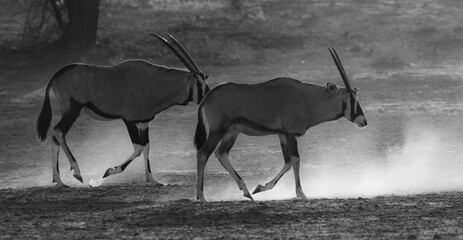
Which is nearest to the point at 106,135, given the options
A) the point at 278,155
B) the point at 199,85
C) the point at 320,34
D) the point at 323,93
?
the point at 278,155

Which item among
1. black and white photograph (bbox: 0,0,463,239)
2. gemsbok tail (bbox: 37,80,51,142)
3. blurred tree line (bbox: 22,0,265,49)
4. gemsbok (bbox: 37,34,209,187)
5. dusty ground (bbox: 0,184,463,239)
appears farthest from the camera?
blurred tree line (bbox: 22,0,265,49)

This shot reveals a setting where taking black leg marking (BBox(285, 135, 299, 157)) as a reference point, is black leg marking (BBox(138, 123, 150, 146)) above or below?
below

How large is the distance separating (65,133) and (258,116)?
9.86ft

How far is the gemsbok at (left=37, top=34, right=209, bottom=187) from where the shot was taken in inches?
621

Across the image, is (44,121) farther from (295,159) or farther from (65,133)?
(295,159)

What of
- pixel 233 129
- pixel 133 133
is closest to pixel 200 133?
pixel 233 129

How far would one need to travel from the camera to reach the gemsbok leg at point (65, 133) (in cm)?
1556

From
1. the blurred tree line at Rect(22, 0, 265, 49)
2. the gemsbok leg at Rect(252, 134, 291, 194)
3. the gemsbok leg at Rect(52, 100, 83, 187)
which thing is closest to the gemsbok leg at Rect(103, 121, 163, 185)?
the gemsbok leg at Rect(52, 100, 83, 187)

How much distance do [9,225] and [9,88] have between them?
47.0 feet

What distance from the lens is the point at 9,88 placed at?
1011 inches

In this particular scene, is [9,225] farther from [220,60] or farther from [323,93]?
[220,60]

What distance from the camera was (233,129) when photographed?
46.0 ft

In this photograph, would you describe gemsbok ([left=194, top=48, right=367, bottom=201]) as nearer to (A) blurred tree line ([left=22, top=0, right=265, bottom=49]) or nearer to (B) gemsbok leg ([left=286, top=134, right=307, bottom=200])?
(B) gemsbok leg ([left=286, top=134, right=307, bottom=200])

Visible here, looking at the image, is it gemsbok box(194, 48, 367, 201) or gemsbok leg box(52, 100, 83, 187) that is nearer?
gemsbok box(194, 48, 367, 201)
